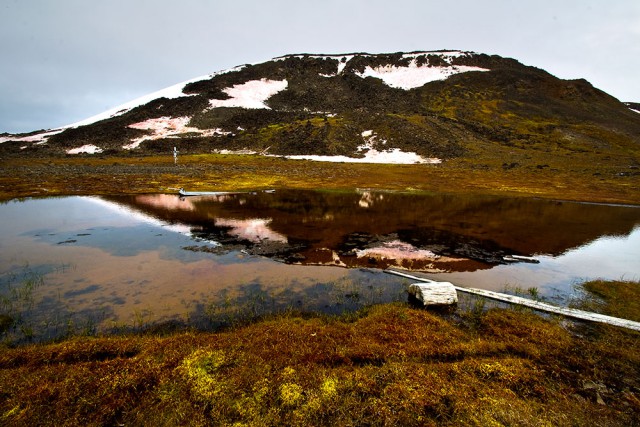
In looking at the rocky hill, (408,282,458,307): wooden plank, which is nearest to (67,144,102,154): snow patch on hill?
the rocky hill

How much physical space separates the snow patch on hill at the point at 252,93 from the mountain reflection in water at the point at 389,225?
306 feet

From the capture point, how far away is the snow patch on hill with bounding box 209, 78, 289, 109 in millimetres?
120625

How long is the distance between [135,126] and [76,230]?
97572 millimetres

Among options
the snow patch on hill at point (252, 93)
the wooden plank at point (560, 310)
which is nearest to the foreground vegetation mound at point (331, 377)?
the wooden plank at point (560, 310)

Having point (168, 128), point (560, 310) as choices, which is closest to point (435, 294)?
point (560, 310)

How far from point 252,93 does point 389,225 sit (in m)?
123

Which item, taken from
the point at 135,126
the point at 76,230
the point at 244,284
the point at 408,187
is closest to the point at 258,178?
the point at 408,187

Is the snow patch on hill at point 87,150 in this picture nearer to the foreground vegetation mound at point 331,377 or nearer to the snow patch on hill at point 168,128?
the snow patch on hill at point 168,128

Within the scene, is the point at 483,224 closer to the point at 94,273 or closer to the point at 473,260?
the point at 473,260

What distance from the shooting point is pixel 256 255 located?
→ 18.3 meters

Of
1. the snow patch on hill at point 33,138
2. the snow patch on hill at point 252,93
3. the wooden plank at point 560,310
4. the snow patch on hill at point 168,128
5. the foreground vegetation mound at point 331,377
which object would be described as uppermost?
the snow patch on hill at point 252,93

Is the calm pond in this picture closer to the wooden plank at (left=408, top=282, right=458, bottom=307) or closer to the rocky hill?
the wooden plank at (left=408, top=282, right=458, bottom=307)

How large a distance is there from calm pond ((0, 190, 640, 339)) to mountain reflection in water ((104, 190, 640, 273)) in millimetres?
144

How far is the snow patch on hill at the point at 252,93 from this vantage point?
4749 inches
